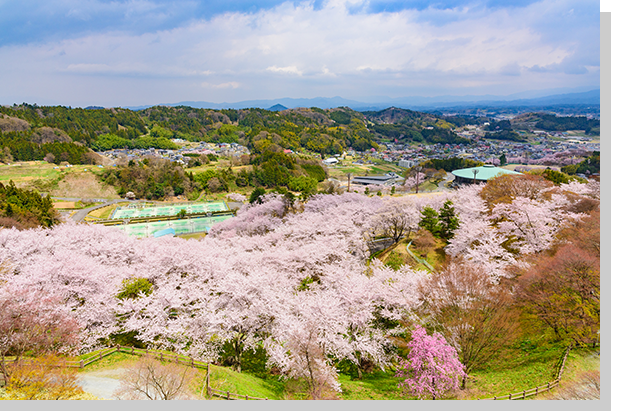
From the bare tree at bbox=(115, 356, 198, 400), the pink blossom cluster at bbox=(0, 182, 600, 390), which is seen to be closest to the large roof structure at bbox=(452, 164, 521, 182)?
the pink blossom cluster at bbox=(0, 182, 600, 390)

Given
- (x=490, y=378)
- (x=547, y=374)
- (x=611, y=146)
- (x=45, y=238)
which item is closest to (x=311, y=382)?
(x=490, y=378)

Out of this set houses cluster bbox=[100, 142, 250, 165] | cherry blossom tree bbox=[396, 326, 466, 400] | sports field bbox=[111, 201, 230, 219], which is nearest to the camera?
cherry blossom tree bbox=[396, 326, 466, 400]

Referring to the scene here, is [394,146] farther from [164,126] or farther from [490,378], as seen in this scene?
[490,378]

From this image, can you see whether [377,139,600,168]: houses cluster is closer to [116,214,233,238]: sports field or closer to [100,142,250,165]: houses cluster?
[100,142,250,165]: houses cluster

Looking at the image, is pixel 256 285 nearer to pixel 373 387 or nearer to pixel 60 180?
pixel 373 387

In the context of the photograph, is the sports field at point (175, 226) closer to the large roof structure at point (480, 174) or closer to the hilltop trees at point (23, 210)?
the hilltop trees at point (23, 210)

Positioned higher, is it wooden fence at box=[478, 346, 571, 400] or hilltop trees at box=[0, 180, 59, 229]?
hilltop trees at box=[0, 180, 59, 229]

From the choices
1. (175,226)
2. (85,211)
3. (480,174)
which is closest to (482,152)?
(480,174)
